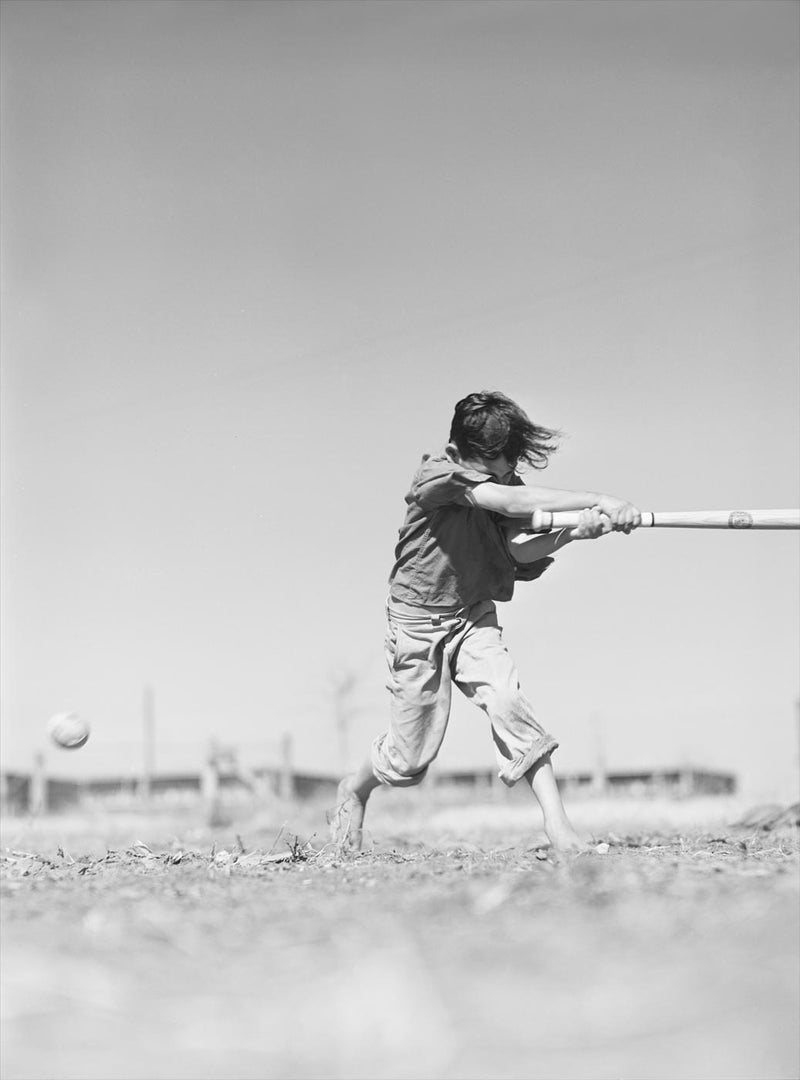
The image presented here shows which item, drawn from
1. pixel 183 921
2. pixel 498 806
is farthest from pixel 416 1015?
pixel 498 806

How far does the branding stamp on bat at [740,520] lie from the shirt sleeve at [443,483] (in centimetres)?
94

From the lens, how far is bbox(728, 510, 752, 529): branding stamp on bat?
4812 millimetres

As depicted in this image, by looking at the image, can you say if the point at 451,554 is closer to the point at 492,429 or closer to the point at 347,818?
the point at 492,429

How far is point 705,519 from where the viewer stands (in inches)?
190

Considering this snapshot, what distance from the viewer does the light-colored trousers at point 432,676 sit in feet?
16.1

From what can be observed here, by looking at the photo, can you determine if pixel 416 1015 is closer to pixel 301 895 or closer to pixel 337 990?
pixel 337 990

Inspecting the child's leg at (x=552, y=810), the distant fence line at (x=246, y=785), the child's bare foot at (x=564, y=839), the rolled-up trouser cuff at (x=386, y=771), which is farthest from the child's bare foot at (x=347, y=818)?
the distant fence line at (x=246, y=785)

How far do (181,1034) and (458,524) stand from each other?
2833 mm

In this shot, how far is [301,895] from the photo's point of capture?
11.0 ft

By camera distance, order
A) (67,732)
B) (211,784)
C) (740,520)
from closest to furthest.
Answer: (740,520) → (67,732) → (211,784)

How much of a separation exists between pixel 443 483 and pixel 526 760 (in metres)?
1.09

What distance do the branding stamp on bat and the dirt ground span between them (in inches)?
68.3

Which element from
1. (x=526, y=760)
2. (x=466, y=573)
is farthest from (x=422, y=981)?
(x=466, y=573)

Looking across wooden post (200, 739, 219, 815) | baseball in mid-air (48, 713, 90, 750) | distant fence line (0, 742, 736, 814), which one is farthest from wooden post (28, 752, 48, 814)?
baseball in mid-air (48, 713, 90, 750)
